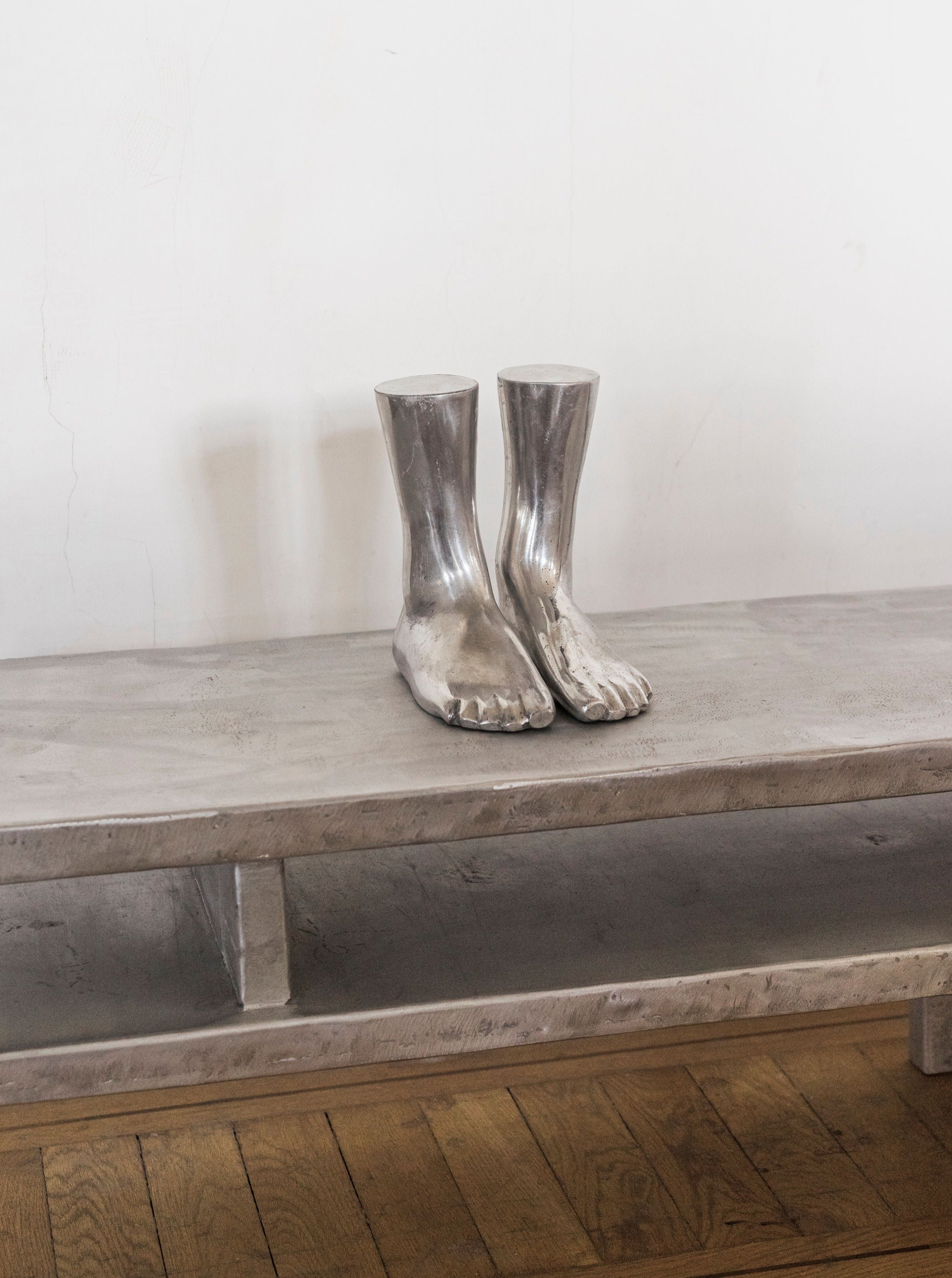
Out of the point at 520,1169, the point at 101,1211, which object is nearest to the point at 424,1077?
the point at 520,1169

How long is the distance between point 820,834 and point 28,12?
2.87 ft

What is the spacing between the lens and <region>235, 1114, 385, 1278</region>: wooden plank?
86 cm

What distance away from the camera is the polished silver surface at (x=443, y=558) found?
0.84 m

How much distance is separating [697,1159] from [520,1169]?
13cm

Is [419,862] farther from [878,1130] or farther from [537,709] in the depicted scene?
[878,1130]

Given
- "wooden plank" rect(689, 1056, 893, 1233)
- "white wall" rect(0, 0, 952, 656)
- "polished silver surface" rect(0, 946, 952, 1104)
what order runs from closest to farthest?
1. "polished silver surface" rect(0, 946, 952, 1104)
2. "wooden plank" rect(689, 1056, 893, 1233)
3. "white wall" rect(0, 0, 952, 656)

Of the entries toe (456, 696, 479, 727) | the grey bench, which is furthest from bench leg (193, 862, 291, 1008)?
toe (456, 696, 479, 727)

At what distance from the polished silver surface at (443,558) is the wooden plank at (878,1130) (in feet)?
1.48

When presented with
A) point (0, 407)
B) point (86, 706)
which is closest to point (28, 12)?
point (0, 407)

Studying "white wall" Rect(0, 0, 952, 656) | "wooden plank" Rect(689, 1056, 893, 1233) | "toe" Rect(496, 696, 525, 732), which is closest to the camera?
"toe" Rect(496, 696, 525, 732)

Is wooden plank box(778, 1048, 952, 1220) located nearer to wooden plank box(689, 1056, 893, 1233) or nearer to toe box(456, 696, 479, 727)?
wooden plank box(689, 1056, 893, 1233)

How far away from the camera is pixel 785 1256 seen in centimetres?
86

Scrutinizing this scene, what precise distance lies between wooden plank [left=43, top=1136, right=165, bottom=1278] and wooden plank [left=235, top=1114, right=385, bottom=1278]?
8cm

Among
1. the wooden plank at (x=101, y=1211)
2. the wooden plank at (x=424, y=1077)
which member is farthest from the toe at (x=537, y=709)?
the wooden plank at (x=101, y=1211)
